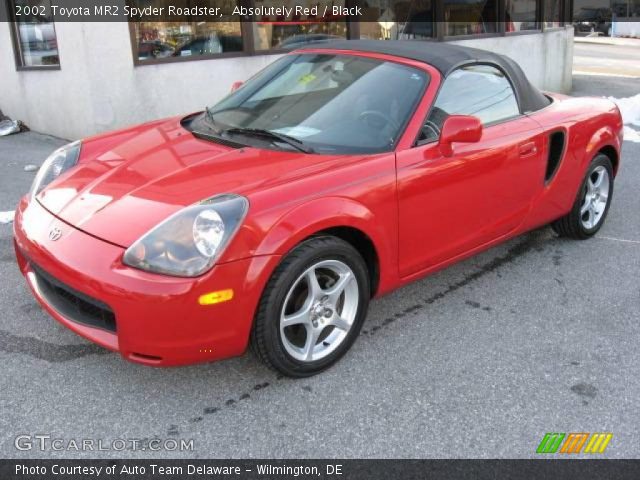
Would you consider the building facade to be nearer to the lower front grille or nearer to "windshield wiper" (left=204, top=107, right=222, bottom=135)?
"windshield wiper" (left=204, top=107, right=222, bottom=135)

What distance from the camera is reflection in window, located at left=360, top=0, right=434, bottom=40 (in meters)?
9.82

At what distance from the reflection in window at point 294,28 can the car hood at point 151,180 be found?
559cm

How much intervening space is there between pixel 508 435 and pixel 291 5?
771 cm

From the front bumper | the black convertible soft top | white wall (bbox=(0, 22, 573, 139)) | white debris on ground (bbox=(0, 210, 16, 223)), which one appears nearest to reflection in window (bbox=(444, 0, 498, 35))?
white wall (bbox=(0, 22, 573, 139))

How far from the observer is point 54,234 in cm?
286

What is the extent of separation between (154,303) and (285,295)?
550 mm

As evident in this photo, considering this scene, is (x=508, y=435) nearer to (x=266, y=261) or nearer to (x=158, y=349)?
(x=266, y=261)

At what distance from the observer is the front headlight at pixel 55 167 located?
347cm

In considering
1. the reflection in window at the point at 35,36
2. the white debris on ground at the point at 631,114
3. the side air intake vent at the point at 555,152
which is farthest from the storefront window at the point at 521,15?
the side air intake vent at the point at 555,152

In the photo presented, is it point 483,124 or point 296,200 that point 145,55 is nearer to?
point 483,124

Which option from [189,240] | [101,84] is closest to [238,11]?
[101,84]

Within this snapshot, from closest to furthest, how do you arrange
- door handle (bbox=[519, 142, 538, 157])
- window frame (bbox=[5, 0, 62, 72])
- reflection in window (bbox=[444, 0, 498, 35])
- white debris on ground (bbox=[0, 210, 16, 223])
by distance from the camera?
1. door handle (bbox=[519, 142, 538, 157])
2. white debris on ground (bbox=[0, 210, 16, 223])
3. window frame (bbox=[5, 0, 62, 72])
4. reflection in window (bbox=[444, 0, 498, 35])

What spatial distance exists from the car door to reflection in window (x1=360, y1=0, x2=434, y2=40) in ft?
20.3
